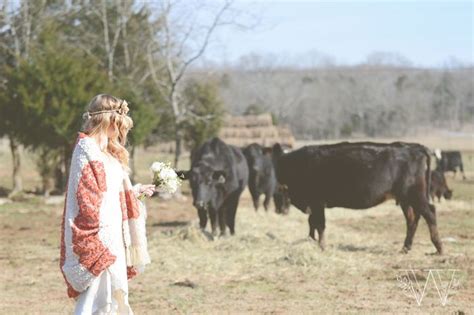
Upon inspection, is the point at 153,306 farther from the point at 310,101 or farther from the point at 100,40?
the point at 310,101

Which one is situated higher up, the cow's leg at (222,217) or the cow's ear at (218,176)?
the cow's ear at (218,176)

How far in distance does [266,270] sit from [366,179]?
310 cm

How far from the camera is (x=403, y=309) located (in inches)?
355

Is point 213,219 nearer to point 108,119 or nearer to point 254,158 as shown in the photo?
point 254,158

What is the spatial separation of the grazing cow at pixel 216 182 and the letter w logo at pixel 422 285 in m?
5.14

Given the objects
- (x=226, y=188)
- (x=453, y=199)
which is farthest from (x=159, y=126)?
(x=226, y=188)

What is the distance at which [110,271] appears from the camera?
244 inches

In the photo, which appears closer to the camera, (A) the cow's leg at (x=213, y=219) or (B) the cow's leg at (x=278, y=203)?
(A) the cow's leg at (x=213, y=219)

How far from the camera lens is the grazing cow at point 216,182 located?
1559 cm

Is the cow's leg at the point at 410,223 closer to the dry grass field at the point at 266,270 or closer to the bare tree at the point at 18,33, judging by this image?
the dry grass field at the point at 266,270

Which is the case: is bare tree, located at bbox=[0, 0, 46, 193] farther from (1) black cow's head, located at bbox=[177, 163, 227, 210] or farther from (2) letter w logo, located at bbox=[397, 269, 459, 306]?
(2) letter w logo, located at bbox=[397, 269, 459, 306]

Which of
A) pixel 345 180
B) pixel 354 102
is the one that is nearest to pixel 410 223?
pixel 345 180

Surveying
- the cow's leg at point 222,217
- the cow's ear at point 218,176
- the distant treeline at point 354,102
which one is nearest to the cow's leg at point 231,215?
the cow's leg at point 222,217

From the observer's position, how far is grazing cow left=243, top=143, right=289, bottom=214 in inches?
884
